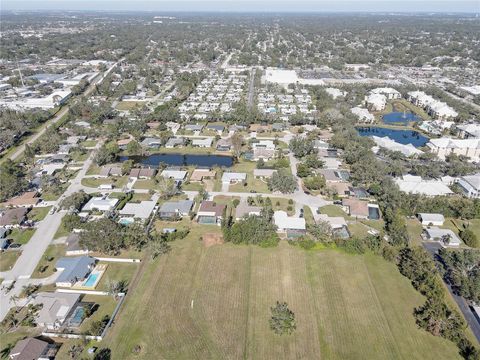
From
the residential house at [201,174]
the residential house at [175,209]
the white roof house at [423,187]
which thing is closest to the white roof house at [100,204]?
the residential house at [175,209]

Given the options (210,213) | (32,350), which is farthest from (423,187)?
(32,350)

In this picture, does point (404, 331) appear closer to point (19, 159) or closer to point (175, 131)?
point (175, 131)

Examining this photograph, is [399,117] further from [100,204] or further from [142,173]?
[100,204]

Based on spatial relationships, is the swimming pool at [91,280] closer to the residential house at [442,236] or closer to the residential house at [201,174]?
the residential house at [201,174]

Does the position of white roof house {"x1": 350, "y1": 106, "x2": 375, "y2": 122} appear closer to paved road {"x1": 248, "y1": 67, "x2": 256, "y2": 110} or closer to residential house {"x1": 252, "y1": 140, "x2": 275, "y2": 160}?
paved road {"x1": 248, "y1": 67, "x2": 256, "y2": 110}

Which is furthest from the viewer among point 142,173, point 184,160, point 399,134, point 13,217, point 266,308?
point 399,134
